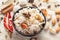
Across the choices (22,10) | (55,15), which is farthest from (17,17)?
(55,15)

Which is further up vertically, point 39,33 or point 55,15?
point 55,15

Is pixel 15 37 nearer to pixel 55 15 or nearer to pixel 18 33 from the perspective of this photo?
pixel 18 33

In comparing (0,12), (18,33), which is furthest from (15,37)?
→ (0,12)

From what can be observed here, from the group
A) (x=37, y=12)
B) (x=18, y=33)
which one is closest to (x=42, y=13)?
(x=37, y=12)

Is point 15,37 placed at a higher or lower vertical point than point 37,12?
lower

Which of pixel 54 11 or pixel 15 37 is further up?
pixel 54 11

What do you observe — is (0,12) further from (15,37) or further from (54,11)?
(54,11)

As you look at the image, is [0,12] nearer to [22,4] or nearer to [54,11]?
[22,4]
